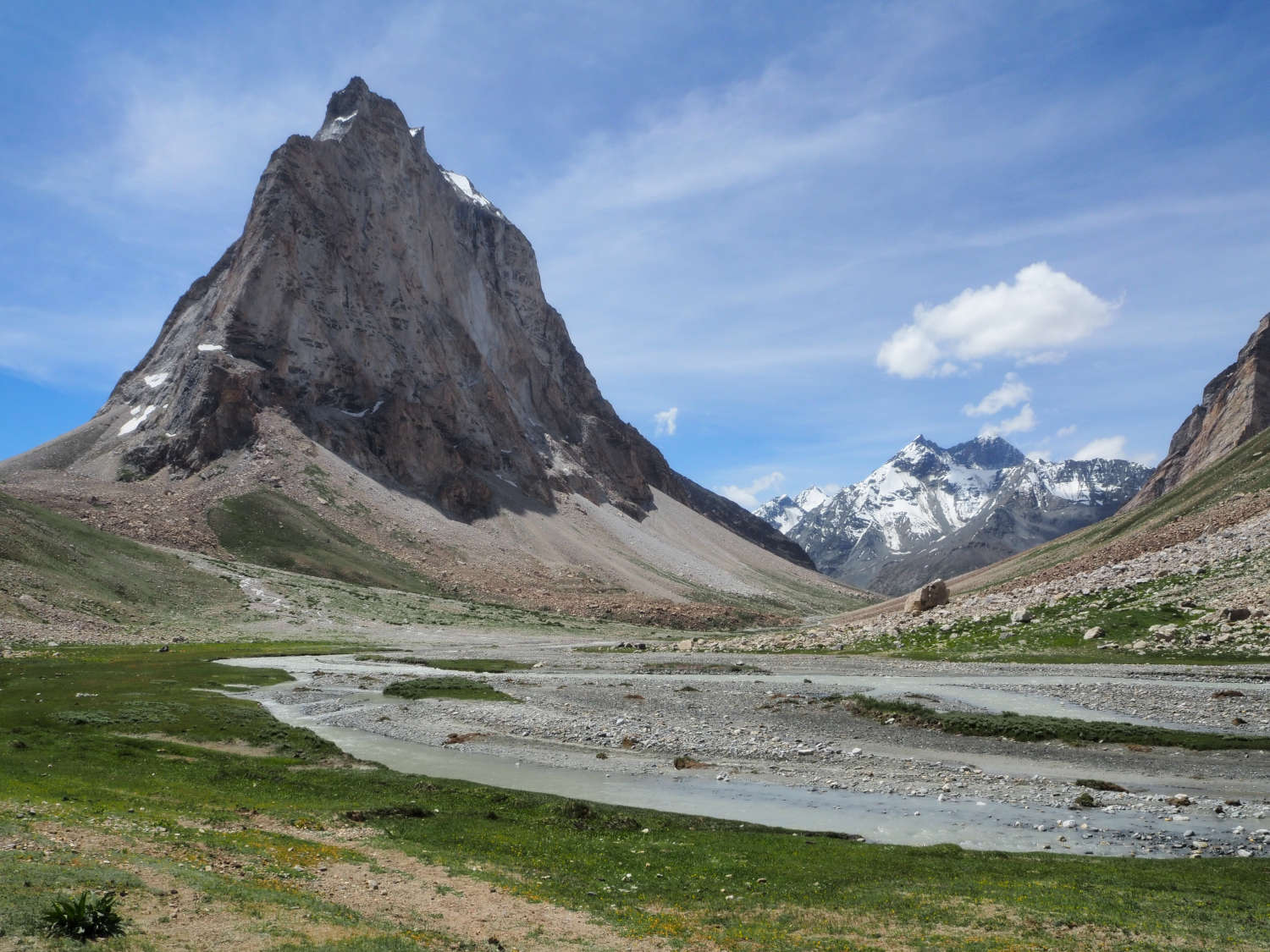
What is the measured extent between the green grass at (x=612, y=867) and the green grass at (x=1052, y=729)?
53.9ft

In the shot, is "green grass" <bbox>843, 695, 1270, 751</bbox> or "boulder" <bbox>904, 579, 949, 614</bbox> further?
"boulder" <bbox>904, 579, 949, 614</bbox>

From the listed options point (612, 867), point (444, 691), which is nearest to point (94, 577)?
Answer: point (444, 691)

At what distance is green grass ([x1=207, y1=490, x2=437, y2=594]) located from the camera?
133 m

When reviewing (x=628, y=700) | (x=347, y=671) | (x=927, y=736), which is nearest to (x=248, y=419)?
(x=347, y=671)

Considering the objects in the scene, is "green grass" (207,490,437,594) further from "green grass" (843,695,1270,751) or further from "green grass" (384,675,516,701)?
"green grass" (843,695,1270,751)

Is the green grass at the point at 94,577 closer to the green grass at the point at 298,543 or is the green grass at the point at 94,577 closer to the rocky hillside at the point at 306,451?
the rocky hillside at the point at 306,451

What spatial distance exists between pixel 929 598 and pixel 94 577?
9540cm

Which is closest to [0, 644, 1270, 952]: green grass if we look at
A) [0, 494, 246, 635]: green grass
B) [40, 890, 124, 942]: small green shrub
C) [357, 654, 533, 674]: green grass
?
[40, 890, 124, 942]: small green shrub

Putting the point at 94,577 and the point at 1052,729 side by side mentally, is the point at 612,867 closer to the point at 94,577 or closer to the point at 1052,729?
the point at 1052,729

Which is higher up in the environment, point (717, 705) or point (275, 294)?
point (275, 294)

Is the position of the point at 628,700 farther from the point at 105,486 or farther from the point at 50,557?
the point at 105,486

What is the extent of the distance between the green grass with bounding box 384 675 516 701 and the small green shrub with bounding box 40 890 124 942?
41.2 metres

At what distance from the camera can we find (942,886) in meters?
19.0

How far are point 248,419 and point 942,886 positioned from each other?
17029 centimetres
